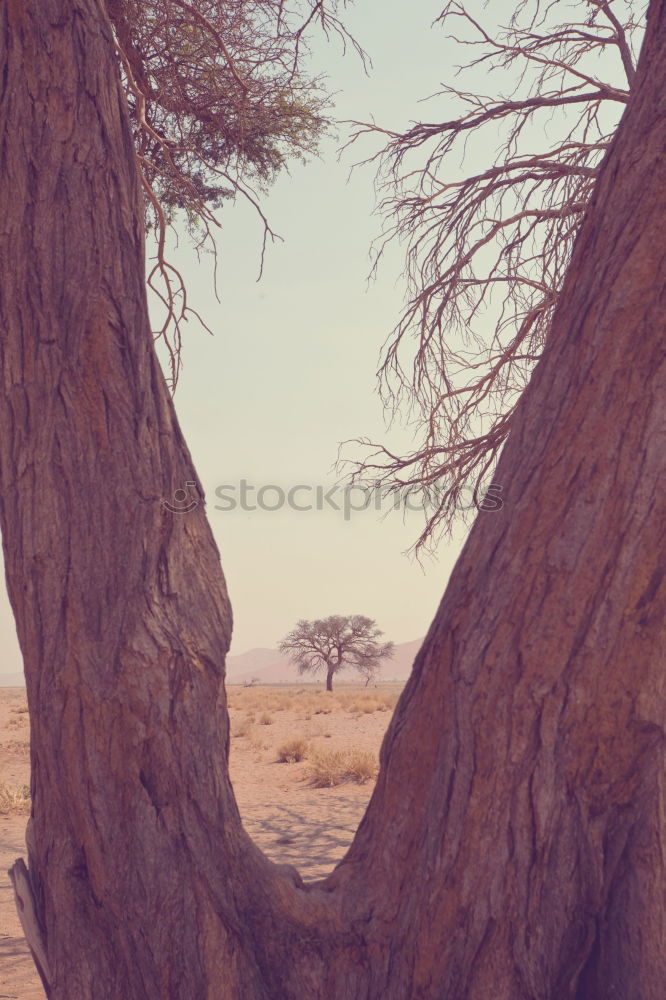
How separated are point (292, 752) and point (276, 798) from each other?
3245 mm

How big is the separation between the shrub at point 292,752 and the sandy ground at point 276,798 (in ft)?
0.61

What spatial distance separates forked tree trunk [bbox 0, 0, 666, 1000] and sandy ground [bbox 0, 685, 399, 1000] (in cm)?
A: 240

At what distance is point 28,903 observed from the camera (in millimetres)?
2725

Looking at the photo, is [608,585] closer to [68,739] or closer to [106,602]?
[106,602]

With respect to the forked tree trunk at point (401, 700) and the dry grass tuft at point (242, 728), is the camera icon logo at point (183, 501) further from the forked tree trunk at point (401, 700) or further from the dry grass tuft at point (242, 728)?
the dry grass tuft at point (242, 728)

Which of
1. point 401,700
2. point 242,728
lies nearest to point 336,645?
point 242,728

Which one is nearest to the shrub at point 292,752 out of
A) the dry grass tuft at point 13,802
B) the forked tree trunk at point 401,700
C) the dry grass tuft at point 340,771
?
the dry grass tuft at point 340,771

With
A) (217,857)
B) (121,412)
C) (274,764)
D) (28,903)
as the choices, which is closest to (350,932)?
(217,857)

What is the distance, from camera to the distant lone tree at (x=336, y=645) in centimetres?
4412

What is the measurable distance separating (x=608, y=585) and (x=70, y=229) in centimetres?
196

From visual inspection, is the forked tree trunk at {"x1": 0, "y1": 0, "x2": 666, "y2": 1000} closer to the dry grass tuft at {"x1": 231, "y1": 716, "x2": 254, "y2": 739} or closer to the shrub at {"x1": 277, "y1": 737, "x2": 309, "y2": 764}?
the shrub at {"x1": 277, "y1": 737, "x2": 309, "y2": 764}

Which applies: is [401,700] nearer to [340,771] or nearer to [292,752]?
[340,771]

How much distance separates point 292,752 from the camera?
1444 cm

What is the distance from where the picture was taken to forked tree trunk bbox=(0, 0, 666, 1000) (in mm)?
2455
